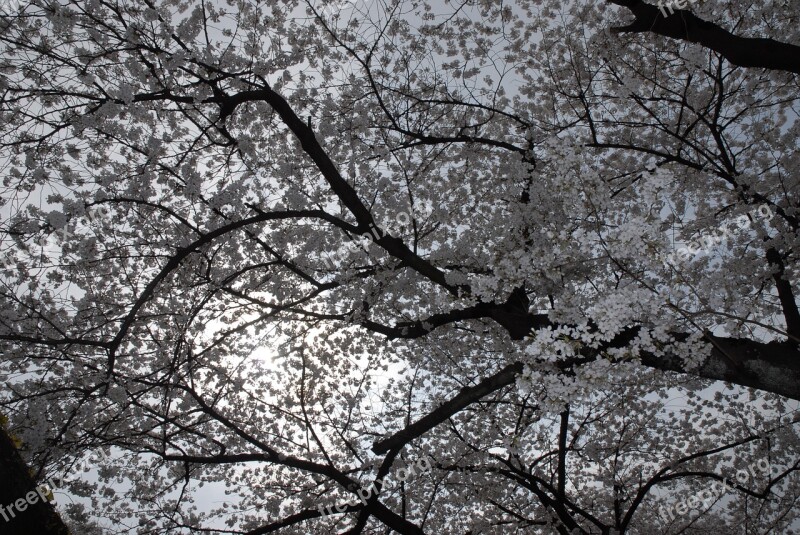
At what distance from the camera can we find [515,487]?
10711mm

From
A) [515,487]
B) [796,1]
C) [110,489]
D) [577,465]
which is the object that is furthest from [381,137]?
[110,489]

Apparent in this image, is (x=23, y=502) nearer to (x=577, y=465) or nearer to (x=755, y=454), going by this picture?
(x=577, y=465)

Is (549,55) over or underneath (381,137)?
over

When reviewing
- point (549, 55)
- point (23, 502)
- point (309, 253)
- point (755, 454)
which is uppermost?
point (549, 55)

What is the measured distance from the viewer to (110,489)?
1093 centimetres

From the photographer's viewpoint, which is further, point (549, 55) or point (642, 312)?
point (549, 55)

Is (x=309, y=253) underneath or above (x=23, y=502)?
above

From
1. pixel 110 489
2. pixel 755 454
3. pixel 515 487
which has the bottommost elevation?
pixel 110 489

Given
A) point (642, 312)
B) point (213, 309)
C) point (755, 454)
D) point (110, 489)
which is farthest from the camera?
point (110, 489)

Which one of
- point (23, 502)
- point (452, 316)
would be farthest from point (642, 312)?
point (23, 502)

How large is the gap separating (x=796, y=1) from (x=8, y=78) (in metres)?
10.0

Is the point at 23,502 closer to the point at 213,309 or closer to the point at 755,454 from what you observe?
the point at 213,309

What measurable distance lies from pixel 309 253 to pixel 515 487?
24.1ft

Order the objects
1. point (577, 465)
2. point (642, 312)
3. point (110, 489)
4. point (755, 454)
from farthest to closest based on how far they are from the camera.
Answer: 1. point (577, 465)
2. point (110, 489)
3. point (755, 454)
4. point (642, 312)
